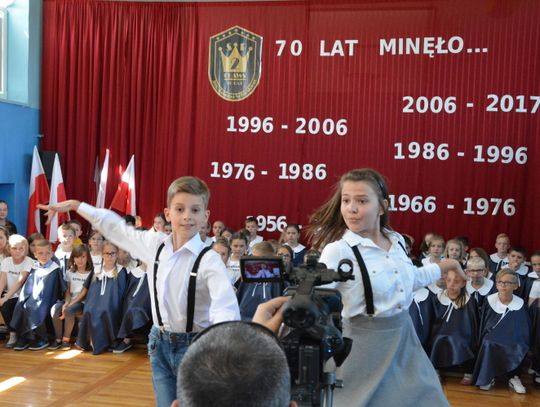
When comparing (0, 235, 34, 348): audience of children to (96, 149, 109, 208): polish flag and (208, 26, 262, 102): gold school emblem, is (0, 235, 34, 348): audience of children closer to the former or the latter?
(96, 149, 109, 208): polish flag

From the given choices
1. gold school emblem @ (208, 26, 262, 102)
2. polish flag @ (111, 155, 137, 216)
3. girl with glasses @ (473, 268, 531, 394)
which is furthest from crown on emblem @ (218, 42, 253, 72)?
girl with glasses @ (473, 268, 531, 394)

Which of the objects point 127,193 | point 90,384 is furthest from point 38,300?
point 127,193

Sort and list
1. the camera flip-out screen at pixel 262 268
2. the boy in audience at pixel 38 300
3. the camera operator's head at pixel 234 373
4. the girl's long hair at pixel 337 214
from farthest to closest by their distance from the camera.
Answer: the boy in audience at pixel 38 300 → the girl's long hair at pixel 337 214 → the camera flip-out screen at pixel 262 268 → the camera operator's head at pixel 234 373

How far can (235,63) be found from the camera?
972cm

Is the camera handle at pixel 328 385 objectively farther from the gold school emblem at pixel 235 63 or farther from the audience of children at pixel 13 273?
the gold school emblem at pixel 235 63

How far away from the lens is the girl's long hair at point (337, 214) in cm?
236

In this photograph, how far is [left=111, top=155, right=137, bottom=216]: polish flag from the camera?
9.77 m

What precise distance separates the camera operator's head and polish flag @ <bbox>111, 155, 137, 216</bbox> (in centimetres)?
889

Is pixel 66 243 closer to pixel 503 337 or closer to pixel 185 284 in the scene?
→ pixel 503 337

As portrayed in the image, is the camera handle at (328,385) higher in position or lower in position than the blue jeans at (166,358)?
higher

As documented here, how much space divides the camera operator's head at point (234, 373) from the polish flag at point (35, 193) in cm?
917

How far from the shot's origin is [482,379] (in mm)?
5109

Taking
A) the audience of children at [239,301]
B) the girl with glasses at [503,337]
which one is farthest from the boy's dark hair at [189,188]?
the girl with glasses at [503,337]

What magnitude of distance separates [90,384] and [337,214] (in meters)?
3.23
